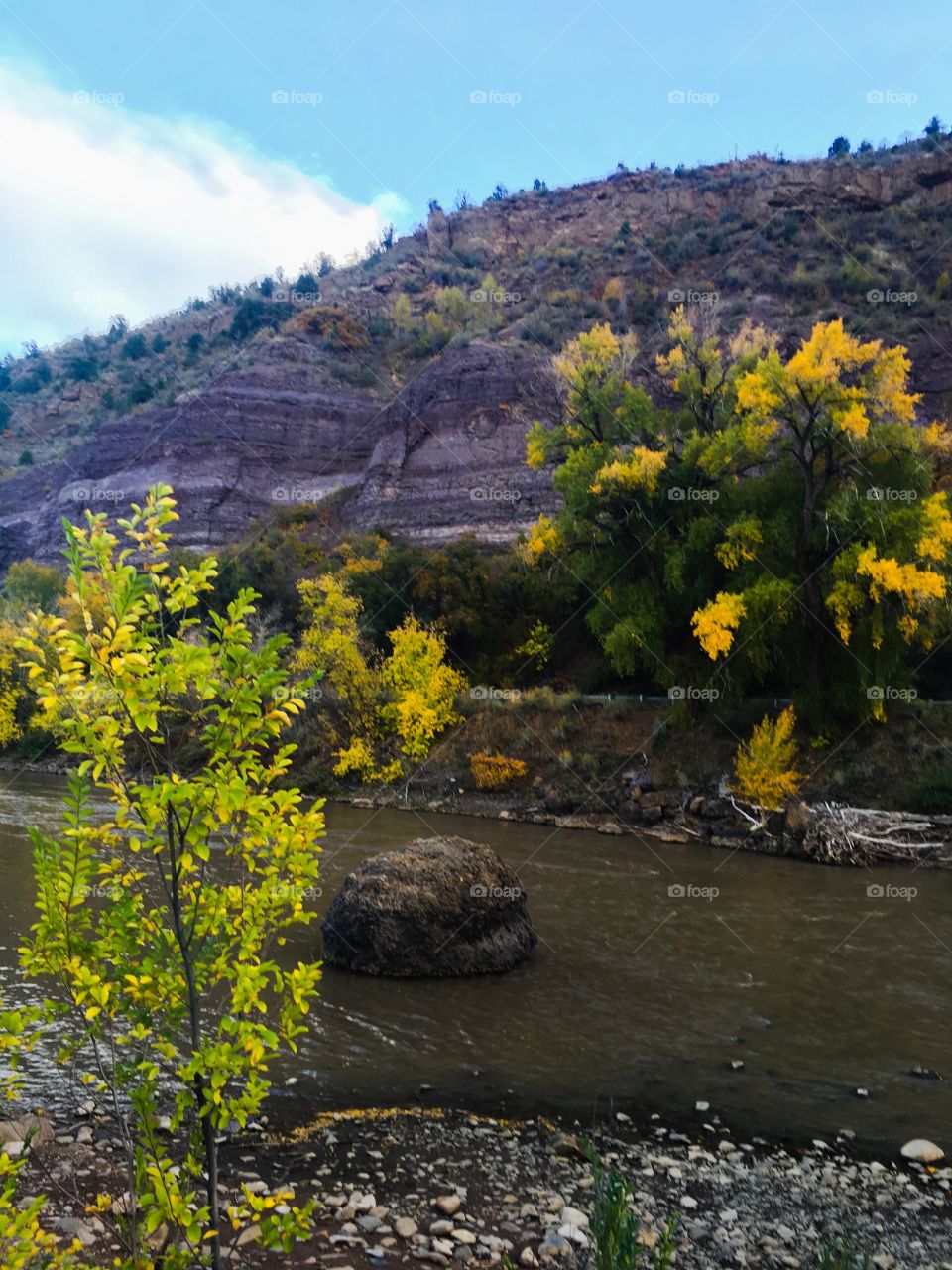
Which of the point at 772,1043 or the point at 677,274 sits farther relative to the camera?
the point at 677,274

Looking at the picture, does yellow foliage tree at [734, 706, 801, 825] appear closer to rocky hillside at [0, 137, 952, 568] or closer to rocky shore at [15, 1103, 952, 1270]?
rocky shore at [15, 1103, 952, 1270]

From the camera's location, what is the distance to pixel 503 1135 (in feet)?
21.2

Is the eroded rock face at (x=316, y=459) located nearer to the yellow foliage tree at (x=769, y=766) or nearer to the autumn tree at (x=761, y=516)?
the autumn tree at (x=761, y=516)

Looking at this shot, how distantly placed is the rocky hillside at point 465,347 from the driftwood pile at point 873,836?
3293 centimetres

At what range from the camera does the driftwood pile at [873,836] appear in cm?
1941

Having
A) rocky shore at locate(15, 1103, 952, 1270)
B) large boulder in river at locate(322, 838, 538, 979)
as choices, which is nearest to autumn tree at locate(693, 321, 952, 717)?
large boulder in river at locate(322, 838, 538, 979)

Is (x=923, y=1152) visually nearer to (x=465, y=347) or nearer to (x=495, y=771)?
(x=495, y=771)

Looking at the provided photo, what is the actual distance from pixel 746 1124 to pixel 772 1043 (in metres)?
2.02

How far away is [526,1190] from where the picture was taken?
18.5 feet

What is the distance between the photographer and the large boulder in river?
1045 cm

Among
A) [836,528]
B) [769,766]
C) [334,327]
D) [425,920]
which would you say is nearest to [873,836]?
[769,766]

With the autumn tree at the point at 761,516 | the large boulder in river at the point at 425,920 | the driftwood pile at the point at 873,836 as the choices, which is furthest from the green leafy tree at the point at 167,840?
the autumn tree at the point at 761,516

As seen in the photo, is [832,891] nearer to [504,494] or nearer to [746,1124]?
[746,1124]

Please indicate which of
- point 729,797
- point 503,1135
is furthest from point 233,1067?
point 729,797
